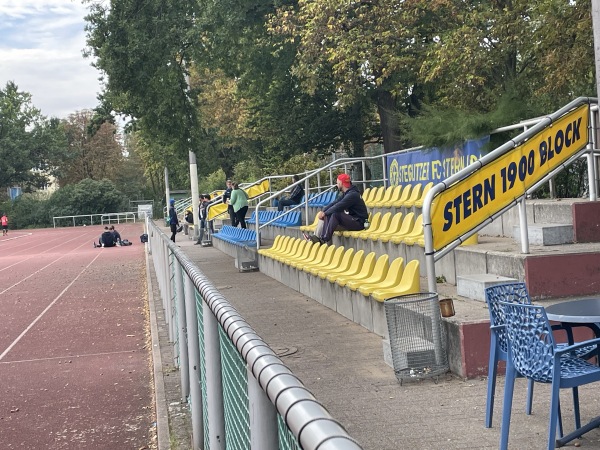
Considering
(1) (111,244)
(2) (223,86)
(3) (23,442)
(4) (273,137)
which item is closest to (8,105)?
(2) (223,86)

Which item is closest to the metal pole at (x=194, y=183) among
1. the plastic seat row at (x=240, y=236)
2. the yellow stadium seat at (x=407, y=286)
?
the plastic seat row at (x=240, y=236)

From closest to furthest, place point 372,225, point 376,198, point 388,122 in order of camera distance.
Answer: point 372,225, point 376,198, point 388,122

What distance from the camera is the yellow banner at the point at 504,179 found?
305 inches

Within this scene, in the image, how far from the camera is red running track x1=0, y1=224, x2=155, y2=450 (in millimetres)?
7473

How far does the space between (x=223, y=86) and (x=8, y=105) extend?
52195 mm

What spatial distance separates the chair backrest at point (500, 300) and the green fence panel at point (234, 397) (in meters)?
2.13

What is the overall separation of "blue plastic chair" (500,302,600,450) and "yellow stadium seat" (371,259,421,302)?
11.2 ft

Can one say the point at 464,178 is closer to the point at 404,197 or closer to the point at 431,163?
the point at 431,163

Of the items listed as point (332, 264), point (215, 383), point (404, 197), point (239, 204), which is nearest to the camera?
point (215, 383)

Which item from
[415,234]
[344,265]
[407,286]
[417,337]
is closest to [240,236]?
[344,265]

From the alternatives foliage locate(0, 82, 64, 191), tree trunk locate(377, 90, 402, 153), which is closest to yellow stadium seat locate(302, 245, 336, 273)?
tree trunk locate(377, 90, 402, 153)

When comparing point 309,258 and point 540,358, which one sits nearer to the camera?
point 540,358

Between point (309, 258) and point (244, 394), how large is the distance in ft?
36.7

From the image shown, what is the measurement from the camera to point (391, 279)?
9.30m
